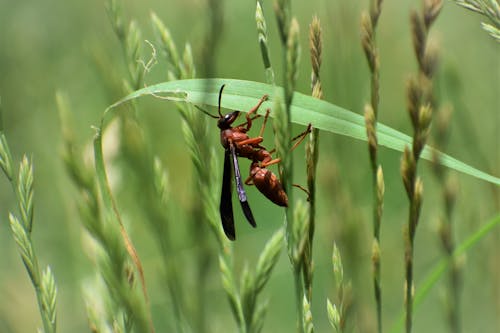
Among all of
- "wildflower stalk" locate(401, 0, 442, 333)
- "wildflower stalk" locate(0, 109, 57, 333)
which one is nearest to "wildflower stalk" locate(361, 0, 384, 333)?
"wildflower stalk" locate(401, 0, 442, 333)

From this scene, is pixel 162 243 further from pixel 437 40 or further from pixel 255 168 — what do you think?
pixel 255 168

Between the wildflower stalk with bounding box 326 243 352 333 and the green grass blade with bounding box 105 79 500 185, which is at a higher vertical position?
the green grass blade with bounding box 105 79 500 185

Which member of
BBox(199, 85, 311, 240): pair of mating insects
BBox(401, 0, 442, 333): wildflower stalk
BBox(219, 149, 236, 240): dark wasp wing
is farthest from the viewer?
BBox(199, 85, 311, 240): pair of mating insects

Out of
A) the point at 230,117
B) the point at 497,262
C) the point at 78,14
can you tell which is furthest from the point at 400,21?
the point at 497,262

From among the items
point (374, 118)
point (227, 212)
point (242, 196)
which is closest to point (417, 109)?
point (374, 118)

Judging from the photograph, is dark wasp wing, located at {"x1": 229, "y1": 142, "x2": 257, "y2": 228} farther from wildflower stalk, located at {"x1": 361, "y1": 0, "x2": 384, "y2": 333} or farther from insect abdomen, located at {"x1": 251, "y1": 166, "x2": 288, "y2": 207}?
wildflower stalk, located at {"x1": 361, "y1": 0, "x2": 384, "y2": 333}

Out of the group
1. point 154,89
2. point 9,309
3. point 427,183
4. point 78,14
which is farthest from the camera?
point 78,14

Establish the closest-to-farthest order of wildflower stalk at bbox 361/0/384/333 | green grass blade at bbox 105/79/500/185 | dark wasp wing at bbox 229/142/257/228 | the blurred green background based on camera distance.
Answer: wildflower stalk at bbox 361/0/384/333
green grass blade at bbox 105/79/500/185
the blurred green background
dark wasp wing at bbox 229/142/257/228
